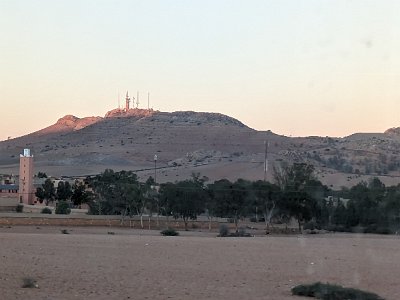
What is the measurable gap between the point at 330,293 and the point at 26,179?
4017 inches

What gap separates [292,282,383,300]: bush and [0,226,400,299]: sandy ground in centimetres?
65

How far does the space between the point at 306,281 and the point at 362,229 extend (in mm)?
62856

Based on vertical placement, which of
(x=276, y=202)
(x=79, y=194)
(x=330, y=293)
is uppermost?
(x=79, y=194)

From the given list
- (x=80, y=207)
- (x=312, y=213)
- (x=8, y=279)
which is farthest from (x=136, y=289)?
(x=80, y=207)

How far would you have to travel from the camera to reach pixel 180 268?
36.7m

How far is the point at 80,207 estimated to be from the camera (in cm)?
13062

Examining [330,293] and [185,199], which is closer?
[330,293]

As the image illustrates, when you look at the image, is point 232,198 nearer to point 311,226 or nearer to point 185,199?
point 185,199

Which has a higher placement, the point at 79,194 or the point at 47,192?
the point at 47,192

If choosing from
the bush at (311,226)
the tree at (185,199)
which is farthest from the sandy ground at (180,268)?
the bush at (311,226)

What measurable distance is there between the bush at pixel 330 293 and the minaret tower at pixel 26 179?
98.0 metres

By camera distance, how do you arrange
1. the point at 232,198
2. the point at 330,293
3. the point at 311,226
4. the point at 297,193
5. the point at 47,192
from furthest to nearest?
the point at 47,192 → the point at 311,226 → the point at 232,198 → the point at 297,193 → the point at 330,293

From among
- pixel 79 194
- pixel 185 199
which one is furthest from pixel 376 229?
pixel 79 194

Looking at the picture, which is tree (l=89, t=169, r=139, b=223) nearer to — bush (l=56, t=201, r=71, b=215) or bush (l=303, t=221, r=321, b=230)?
bush (l=56, t=201, r=71, b=215)
